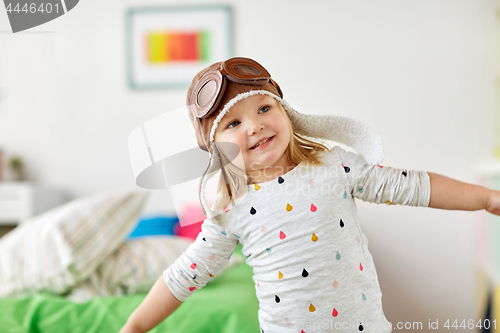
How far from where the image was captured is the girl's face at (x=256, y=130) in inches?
23.1

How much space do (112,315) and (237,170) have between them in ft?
1.50

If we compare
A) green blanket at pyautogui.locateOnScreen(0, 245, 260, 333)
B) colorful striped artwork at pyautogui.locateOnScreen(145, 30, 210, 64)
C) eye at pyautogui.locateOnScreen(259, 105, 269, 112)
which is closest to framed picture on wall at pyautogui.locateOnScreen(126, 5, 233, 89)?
colorful striped artwork at pyautogui.locateOnScreen(145, 30, 210, 64)

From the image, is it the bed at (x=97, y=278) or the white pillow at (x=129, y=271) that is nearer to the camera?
the bed at (x=97, y=278)

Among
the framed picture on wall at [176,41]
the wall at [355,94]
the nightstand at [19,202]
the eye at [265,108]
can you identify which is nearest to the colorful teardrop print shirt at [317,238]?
the eye at [265,108]

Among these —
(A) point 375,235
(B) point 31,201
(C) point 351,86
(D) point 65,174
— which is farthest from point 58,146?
(A) point 375,235

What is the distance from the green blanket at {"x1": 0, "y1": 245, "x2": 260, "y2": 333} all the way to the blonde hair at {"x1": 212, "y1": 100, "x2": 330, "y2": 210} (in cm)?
30

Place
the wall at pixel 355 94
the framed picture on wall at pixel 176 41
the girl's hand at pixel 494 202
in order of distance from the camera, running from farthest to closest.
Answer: the framed picture on wall at pixel 176 41 < the wall at pixel 355 94 < the girl's hand at pixel 494 202

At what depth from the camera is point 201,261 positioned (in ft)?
2.15

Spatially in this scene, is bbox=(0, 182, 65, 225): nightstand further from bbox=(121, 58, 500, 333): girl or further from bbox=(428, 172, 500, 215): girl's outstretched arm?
bbox=(428, 172, 500, 215): girl's outstretched arm

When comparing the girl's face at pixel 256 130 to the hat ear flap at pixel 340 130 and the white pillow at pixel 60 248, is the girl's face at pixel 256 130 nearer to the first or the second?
the hat ear flap at pixel 340 130

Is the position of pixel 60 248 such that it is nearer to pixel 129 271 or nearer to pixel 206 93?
pixel 129 271

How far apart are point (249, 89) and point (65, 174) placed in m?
1.65

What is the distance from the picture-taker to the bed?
0.84 m

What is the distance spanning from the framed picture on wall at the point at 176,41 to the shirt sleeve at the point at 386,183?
1.31m
